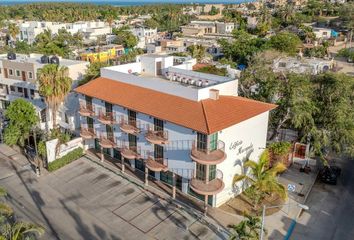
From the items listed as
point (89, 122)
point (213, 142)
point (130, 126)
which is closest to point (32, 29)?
point (89, 122)

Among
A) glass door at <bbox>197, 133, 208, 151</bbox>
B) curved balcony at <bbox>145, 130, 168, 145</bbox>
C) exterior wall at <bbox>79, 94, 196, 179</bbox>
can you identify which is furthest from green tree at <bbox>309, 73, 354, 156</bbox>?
curved balcony at <bbox>145, 130, 168, 145</bbox>

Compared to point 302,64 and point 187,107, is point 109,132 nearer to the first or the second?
point 187,107

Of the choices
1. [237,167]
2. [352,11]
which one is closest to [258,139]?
[237,167]

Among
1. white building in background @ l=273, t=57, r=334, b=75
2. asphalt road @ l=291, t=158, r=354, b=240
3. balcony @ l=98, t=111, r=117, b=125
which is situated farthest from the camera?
white building in background @ l=273, t=57, r=334, b=75

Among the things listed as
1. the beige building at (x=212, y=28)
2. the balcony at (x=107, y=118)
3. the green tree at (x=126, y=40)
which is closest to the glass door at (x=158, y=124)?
the balcony at (x=107, y=118)

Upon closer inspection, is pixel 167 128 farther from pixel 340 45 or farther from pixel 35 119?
pixel 340 45

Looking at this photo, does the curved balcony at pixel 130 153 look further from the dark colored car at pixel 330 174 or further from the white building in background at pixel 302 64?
the white building in background at pixel 302 64

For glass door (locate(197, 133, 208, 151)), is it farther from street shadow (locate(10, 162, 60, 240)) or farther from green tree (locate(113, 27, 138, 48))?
green tree (locate(113, 27, 138, 48))
